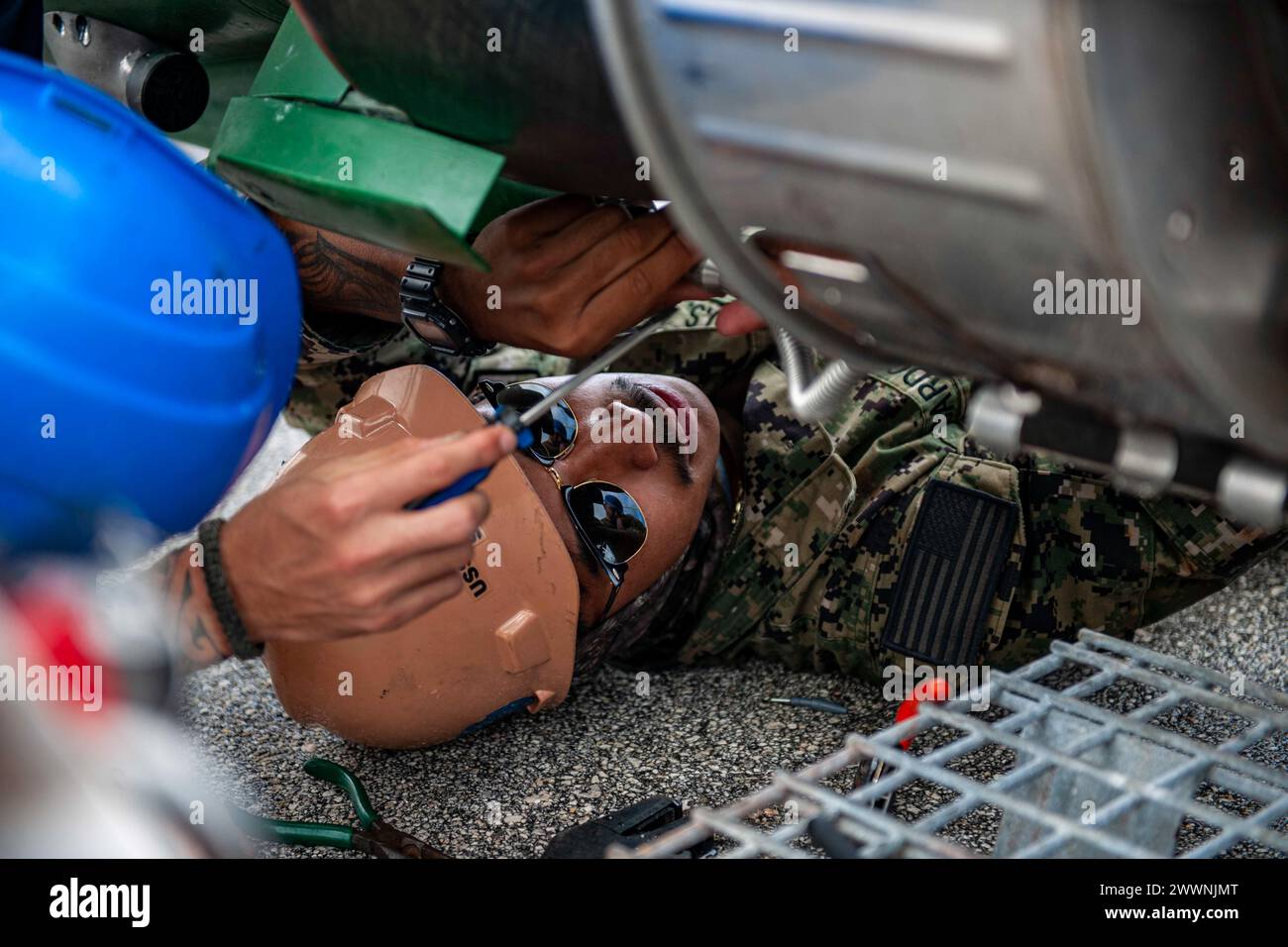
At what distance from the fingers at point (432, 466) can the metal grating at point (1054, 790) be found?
330 millimetres

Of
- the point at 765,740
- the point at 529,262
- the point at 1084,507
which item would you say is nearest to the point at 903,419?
the point at 1084,507

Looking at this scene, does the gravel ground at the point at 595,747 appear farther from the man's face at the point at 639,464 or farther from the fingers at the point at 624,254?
the fingers at the point at 624,254

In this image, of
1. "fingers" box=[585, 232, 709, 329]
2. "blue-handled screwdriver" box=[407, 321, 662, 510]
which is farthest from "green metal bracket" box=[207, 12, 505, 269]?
"fingers" box=[585, 232, 709, 329]

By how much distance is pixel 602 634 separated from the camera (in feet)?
5.38

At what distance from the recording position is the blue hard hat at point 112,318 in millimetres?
964

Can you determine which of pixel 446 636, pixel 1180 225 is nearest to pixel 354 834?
pixel 446 636

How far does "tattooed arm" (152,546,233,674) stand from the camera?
114 centimetres

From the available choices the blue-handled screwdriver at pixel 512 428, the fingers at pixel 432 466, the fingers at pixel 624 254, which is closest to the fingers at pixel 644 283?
the fingers at pixel 624 254

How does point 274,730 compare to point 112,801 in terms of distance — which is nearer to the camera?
point 112,801

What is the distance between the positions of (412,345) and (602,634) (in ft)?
1.93

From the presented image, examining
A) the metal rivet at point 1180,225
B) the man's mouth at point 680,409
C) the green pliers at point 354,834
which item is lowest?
the green pliers at point 354,834

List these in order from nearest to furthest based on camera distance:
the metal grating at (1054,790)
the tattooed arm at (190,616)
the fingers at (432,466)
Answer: the metal grating at (1054,790) < the fingers at (432,466) < the tattooed arm at (190,616)

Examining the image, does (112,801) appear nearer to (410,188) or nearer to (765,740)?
(410,188)

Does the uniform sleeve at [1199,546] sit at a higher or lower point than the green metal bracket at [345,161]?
lower
